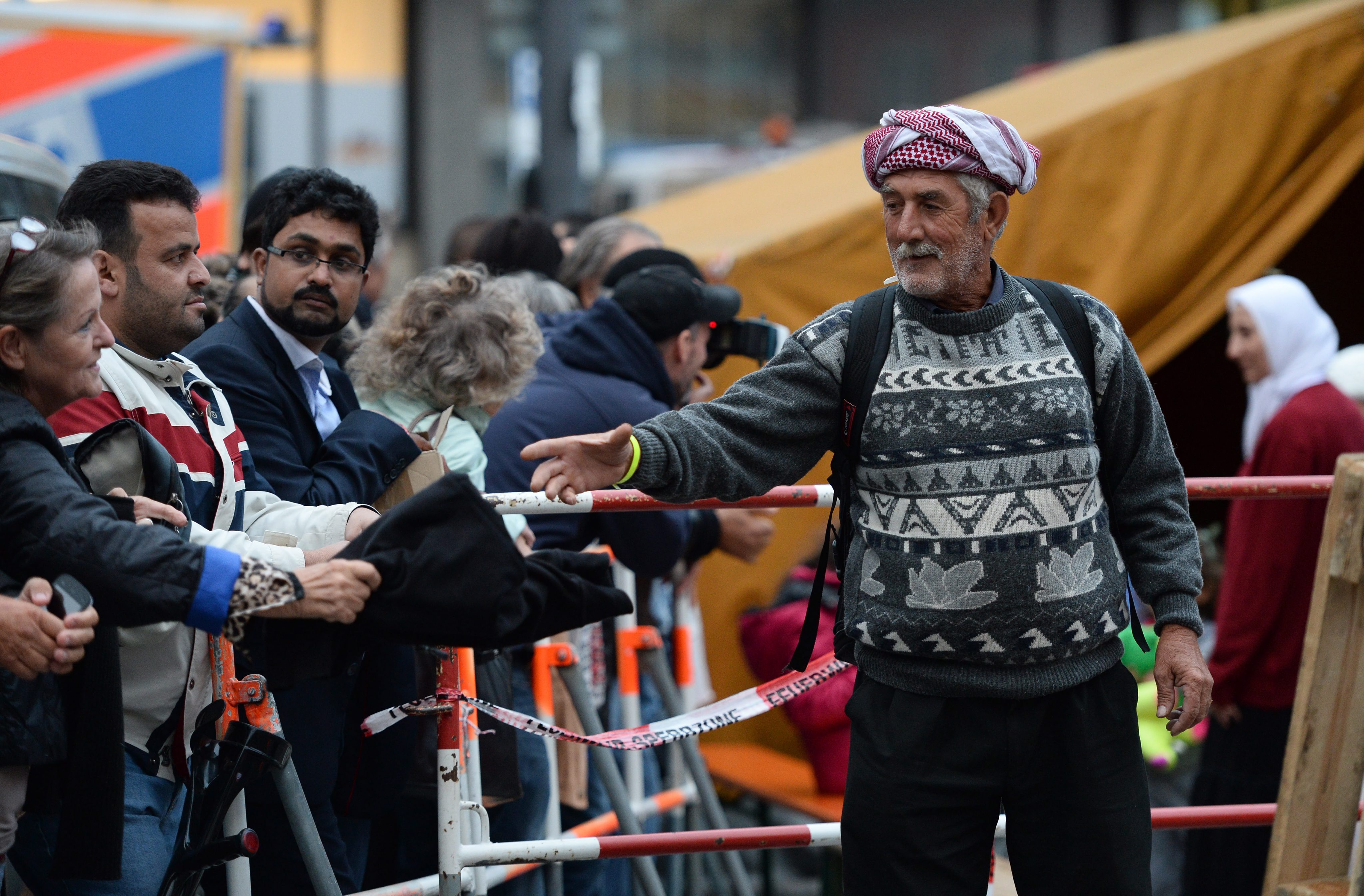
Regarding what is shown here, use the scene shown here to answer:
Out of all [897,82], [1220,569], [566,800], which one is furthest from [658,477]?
[897,82]

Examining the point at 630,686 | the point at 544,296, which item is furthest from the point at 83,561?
the point at 544,296

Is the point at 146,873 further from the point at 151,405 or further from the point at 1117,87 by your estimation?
the point at 1117,87

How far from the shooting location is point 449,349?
3236 mm

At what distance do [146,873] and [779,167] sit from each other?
6.56 m

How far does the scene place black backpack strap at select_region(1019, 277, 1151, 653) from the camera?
7.84 feet

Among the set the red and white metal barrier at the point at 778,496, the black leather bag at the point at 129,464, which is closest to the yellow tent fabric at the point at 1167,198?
the red and white metal barrier at the point at 778,496

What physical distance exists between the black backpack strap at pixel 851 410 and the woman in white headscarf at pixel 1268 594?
223 cm

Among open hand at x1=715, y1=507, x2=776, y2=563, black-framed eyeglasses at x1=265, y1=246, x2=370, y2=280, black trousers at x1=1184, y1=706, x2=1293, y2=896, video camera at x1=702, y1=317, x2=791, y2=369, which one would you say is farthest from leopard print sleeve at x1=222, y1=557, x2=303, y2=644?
black trousers at x1=1184, y1=706, x2=1293, y2=896

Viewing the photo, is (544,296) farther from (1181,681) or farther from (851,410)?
(1181,681)

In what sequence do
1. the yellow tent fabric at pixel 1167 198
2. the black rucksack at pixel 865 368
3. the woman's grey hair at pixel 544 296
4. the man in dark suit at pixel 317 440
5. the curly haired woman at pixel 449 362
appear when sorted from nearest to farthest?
the black rucksack at pixel 865 368
the man in dark suit at pixel 317 440
the curly haired woman at pixel 449 362
the woman's grey hair at pixel 544 296
the yellow tent fabric at pixel 1167 198

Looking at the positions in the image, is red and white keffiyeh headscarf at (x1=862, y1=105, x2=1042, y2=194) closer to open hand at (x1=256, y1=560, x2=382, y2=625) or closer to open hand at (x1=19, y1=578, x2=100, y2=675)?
open hand at (x1=256, y1=560, x2=382, y2=625)

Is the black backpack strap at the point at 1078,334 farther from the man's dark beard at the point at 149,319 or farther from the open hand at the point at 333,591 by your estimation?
the man's dark beard at the point at 149,319

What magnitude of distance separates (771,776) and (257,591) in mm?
3558

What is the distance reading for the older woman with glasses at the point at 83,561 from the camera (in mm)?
1994
